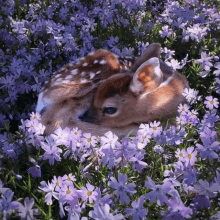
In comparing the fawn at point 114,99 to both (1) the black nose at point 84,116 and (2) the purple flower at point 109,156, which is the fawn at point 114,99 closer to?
(1) the black nose at point 84,116

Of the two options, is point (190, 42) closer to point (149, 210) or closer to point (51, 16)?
point (51, 16)

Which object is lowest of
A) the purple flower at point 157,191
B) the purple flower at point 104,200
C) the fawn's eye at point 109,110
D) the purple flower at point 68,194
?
the fawn's eye at point 109,110

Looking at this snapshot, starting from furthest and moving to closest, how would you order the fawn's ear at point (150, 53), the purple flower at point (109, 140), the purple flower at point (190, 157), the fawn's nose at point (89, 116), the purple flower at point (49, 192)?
the fawn's ear at point (150, 53)
the fawn's nose at point (89, 116)
the purple flower at point (109, 140)
the purple flower at point (190, 157)
the purple flower at point (49, 192)

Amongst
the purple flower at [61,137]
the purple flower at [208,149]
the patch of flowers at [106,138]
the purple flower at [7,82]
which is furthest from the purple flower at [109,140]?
the purple flower at [7,82]

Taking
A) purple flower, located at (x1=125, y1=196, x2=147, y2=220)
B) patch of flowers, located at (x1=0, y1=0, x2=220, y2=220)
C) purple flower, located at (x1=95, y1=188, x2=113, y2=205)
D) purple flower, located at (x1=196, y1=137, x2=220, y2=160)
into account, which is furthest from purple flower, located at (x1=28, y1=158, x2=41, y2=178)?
purple flower, located at (x1=196, y1=137, x2=220, y2=160)

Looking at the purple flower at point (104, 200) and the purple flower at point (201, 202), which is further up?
the purple flower at point (201, 202)

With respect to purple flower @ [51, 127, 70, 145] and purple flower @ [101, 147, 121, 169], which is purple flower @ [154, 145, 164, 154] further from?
purple flower @ [51, 127, 70, 145]
